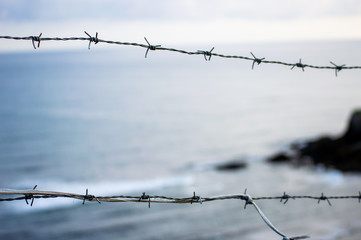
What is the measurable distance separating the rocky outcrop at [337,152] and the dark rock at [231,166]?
81.5 inches

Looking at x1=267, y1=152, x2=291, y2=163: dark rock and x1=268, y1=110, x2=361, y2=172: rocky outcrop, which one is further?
x1=267, y1=152, x2=291, y2=163: dark rock

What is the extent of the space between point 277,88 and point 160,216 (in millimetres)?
63421

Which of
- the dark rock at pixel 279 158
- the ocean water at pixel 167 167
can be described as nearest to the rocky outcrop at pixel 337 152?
the dark rock at pixel 279 158

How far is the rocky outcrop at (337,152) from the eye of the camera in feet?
71.4

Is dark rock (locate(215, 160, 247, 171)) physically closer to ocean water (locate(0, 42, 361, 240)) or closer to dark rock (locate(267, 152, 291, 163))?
ocean water (locate(0, 42, 361, 240))

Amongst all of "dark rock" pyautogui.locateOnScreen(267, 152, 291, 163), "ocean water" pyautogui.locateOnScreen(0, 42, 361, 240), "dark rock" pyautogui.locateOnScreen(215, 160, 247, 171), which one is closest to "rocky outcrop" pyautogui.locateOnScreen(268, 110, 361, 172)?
"dark rock" pyautogui.locateOnScreen(267, 152, 291, 163)

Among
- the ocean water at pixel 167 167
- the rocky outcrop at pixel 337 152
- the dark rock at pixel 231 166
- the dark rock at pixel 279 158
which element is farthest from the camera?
the dark rock at pixel 279 158

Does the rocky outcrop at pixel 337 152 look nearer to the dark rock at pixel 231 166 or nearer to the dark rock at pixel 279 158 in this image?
the dark rock at pixel 279 158

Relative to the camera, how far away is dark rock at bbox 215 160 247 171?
23.1 m

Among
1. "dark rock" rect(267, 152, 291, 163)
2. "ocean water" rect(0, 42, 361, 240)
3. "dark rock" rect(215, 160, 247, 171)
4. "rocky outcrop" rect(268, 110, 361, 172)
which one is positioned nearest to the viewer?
"ocean water" rect(0, 42, 361, 240)

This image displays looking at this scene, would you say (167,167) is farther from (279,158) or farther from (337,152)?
(337,152)

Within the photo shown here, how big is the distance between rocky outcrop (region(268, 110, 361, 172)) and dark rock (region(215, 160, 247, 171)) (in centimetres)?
207

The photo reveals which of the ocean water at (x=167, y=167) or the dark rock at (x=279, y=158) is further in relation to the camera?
the dark rock at (x=279, y=158)

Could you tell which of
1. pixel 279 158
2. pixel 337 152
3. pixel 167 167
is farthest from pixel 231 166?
pixel 337 152
